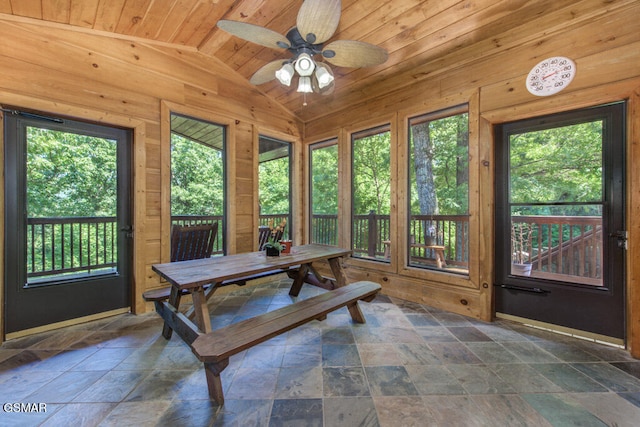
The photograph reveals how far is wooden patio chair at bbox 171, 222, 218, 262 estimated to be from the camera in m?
2.68

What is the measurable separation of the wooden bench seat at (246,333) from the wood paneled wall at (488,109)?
131 centimetres

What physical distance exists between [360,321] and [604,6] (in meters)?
3.34

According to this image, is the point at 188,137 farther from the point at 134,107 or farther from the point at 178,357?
the point at 178,357

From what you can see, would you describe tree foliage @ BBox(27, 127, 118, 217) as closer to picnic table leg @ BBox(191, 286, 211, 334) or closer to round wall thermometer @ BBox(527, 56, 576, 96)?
picnic table leg @ BBox(191, 286, 211, 334)

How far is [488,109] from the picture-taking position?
261 centimetres

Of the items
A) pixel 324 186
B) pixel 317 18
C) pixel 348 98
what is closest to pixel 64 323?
pixel 317 18

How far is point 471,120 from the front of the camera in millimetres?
2725

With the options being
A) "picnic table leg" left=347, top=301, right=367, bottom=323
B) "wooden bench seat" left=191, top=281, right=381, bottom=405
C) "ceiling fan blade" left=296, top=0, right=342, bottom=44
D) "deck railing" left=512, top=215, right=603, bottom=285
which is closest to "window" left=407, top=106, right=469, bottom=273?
"deck railing" left=512, top=215, right=603, bottom=285

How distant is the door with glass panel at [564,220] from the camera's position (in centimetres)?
211

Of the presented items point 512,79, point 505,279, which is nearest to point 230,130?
point 512,79

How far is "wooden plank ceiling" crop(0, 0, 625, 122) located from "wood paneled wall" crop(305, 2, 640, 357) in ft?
0.39

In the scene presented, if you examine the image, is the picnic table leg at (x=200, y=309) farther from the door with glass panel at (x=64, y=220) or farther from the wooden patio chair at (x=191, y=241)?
the door with glass panel at (x=64, y=220)

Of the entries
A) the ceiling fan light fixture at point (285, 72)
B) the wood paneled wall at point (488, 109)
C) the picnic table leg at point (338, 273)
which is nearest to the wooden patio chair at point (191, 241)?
the picnic table leg at point (338, 273)

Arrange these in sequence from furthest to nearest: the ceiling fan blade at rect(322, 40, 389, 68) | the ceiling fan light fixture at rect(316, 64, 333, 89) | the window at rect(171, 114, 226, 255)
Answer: the window at rect(171, 114, 226, 255)
the ceiling fan light fixture at rect(316, 64, 333, 89)
the ceiling fan blade at rect(322, 40, 389, 68)
